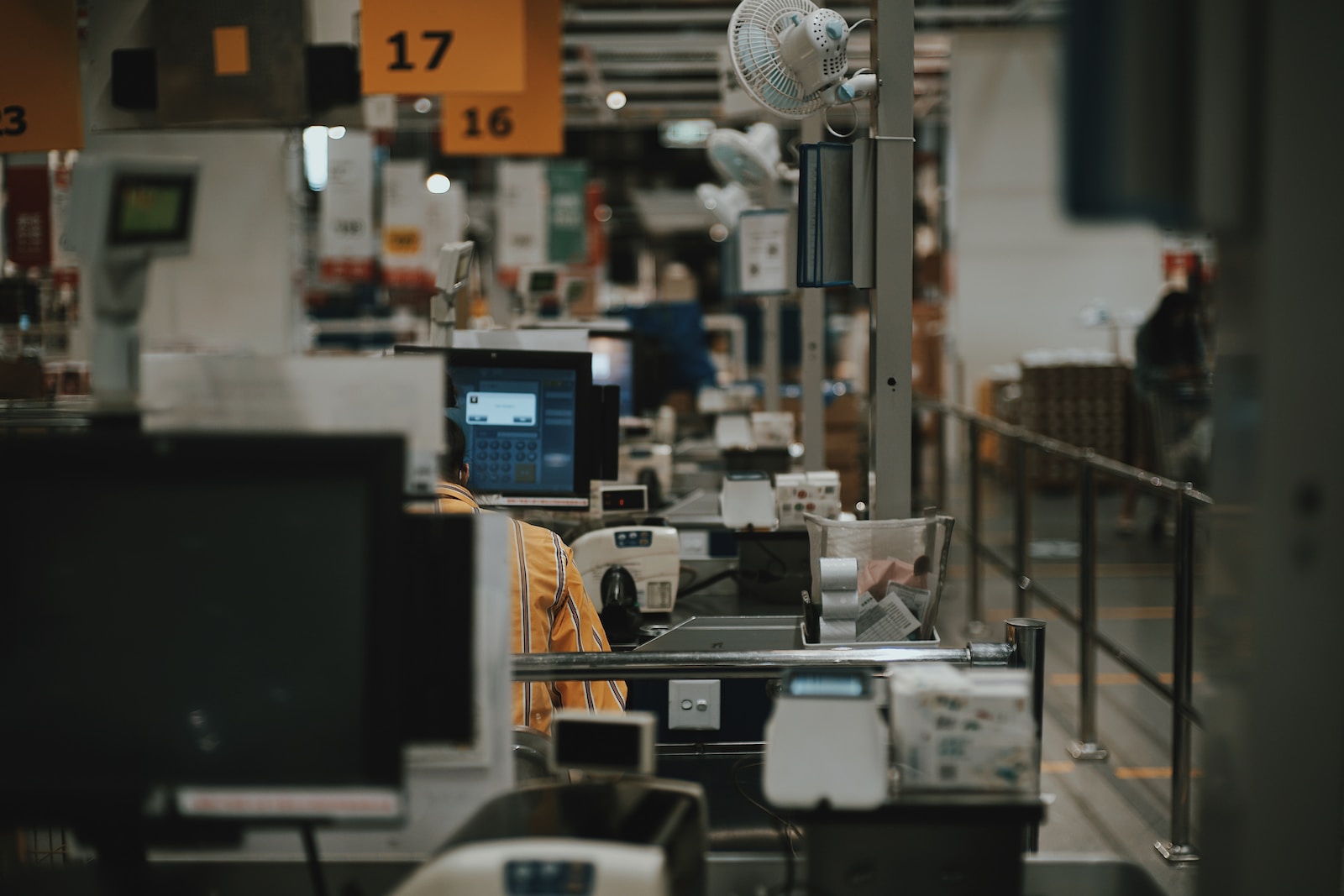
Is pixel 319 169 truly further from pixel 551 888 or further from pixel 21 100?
pixel 551 888

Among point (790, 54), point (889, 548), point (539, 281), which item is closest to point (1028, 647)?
point (889, 548)

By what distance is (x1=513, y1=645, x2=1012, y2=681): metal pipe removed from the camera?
1.93m

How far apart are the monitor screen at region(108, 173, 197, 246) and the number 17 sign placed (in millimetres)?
2965

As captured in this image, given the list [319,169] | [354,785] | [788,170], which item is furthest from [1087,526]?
[319,169]

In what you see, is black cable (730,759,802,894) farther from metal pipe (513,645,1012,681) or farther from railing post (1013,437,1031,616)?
railing post (1013,437,1031,616)

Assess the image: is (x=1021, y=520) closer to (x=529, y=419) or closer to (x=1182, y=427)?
(x=529, y=419)

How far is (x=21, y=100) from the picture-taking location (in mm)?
4496

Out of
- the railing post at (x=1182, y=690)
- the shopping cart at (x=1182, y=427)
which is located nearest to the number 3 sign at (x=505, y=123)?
the railing post at (x=1182, y=690)

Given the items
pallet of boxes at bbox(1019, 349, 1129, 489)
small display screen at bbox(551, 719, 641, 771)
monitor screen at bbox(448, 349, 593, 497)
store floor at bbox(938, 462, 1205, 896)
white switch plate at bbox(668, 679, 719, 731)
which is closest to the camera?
small display screen at bbox(551, 719, 641, 771)

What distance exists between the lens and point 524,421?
344 cm

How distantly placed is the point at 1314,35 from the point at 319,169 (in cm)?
1655

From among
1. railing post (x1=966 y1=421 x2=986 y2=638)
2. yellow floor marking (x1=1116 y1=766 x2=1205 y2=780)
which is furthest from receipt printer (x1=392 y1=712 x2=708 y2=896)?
railing post (x1=966 y1=421 x2=986 y2=638)

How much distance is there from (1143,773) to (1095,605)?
0.80 metres

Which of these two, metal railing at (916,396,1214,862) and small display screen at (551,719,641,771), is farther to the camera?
metal railing at (916,396,1214,862)
